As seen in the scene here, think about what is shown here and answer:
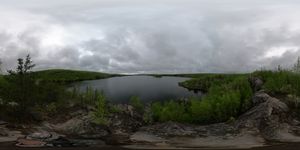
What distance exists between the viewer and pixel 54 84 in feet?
91.9

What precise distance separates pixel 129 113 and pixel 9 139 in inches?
348

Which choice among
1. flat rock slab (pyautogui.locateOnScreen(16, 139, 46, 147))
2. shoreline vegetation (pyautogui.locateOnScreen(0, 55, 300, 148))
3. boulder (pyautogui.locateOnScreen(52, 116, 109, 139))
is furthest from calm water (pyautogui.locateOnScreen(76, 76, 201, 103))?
flat rock slab (pyautogui.locateOnScreen(16, 139, 46, 147))

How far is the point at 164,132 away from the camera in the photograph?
74.4 feet

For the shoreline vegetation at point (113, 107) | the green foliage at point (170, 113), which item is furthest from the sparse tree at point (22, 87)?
the green foliage at point (170, 113)

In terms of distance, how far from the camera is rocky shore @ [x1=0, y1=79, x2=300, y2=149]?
1981cm

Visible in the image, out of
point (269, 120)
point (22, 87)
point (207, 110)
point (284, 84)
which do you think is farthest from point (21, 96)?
point (284, 84)

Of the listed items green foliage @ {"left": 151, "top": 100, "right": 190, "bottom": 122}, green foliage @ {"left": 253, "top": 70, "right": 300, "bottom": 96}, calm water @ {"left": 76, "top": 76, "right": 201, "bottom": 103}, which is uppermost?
green foliage @ {"left": 253, "top": 70, "right": 300, "bottom": 96}

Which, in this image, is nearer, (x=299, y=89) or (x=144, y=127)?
(x=144, y=127)

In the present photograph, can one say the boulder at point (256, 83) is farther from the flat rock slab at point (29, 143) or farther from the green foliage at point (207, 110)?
the flat rock slab at point (29, 143)

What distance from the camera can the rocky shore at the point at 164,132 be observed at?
19.8 m

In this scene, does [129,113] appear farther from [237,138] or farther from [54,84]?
[237,138]

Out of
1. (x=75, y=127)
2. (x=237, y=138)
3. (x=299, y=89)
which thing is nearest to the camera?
(x=237, y=138)

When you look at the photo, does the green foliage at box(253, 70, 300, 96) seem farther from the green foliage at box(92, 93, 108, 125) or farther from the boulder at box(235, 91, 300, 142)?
the green foliage at box(92, 93, 108, 125)

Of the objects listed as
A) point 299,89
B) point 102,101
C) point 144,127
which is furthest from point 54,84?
point 299,89
